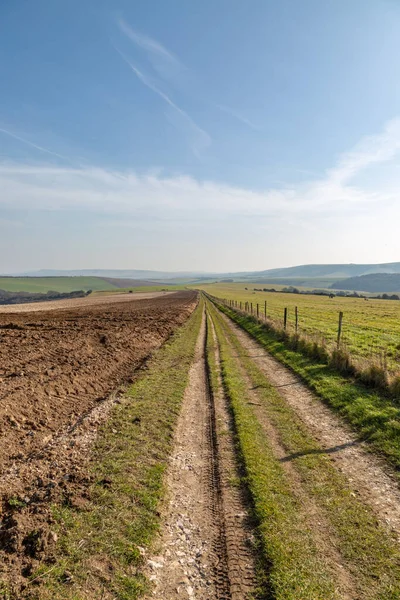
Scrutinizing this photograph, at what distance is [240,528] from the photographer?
554cm

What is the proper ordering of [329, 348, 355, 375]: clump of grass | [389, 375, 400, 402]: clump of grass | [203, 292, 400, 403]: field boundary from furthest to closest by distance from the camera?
[329, 348, 355, 375]: clump of grass → [203, 292, 400, 403]: field boundary → [389, 375, 400, 402]: clump of grass

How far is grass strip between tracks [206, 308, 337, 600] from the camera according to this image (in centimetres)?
445

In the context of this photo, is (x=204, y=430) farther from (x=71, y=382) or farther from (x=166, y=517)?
(x=71, y=382)

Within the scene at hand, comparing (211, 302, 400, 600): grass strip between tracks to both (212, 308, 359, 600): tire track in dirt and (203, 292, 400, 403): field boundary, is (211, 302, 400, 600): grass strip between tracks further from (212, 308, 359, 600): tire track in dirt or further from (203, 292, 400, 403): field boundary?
(203, 292, 400, 403): field boundary

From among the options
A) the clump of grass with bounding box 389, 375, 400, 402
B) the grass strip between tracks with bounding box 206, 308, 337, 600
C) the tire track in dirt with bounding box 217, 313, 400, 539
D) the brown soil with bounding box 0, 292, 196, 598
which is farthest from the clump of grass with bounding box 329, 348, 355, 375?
the brown soil with bounding box 0, 292, 196, 598

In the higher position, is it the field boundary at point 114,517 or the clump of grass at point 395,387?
the clump of grass at point 395,387

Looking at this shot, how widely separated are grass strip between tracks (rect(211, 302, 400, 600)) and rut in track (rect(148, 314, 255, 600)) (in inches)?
59.7

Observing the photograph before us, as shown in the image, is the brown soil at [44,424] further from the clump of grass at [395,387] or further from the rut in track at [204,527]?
the clump of grass at [395,387]

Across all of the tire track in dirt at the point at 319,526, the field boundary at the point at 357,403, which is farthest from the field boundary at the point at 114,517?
the field boundary at the point at 357,403

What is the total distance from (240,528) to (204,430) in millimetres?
4039

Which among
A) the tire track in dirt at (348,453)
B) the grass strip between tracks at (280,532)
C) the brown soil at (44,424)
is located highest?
the brown soil at (44,424)

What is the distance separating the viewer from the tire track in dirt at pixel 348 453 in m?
6.36

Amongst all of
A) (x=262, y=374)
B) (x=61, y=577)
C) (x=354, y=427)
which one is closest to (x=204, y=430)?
(x=354, y=427)

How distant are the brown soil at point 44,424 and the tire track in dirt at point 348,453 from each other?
5.70m
